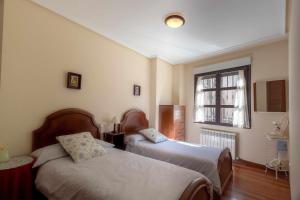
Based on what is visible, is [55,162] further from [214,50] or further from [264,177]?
[214,50]

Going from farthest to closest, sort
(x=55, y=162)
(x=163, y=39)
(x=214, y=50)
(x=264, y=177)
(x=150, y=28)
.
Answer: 1. (x=214, y=50)
2. (x=163, y=39)
3. (x=264, y=177)
4. (x=150, y=28)
5. (x=55, y=162)

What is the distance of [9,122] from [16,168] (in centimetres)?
63

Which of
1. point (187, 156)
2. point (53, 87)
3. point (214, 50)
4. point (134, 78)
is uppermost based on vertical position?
point (214, 50)

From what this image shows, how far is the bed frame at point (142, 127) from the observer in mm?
2478

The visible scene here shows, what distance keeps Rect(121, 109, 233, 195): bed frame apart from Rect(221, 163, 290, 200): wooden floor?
15 centimetres

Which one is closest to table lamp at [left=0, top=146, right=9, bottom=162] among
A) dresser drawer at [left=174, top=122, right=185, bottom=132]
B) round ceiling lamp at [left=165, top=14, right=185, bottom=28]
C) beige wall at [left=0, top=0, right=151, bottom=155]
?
beige wall at [left=0, top=0, right=151, bottom=155]

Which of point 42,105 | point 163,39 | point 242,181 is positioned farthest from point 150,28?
point 242,181

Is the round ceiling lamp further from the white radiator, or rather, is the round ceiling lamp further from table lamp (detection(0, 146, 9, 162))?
the white radiator

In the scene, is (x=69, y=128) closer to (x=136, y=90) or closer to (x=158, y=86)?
(x=136, y=90)

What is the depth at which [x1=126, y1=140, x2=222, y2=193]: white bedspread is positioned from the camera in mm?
2195

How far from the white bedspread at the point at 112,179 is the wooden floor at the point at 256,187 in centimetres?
122

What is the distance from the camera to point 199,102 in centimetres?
431

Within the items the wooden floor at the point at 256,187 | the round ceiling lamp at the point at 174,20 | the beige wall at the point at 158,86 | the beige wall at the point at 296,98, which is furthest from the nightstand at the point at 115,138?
the beige wall at the point at 296,98

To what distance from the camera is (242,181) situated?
8.97ft
